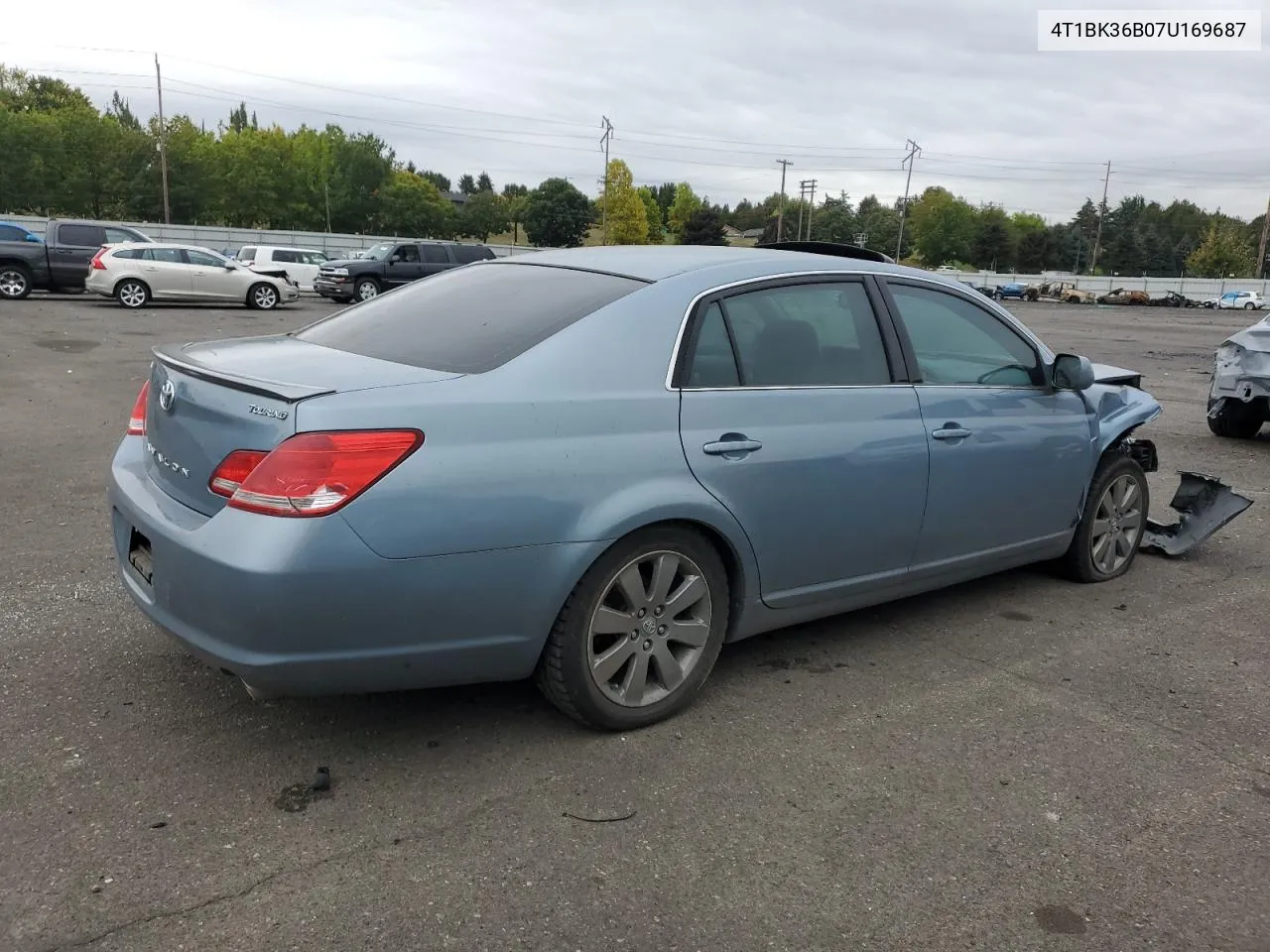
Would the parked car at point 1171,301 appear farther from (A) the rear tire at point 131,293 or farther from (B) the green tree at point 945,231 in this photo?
(A) the rear tire at point 131,293

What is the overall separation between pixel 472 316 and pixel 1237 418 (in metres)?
9.03

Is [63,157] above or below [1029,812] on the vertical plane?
above

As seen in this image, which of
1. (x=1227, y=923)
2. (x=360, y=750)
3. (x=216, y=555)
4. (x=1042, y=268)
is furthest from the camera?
(x=1042, y=268)

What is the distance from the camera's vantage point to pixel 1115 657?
4184mm

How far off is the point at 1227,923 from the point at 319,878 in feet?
7.36

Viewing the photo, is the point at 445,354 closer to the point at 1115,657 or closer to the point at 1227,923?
the point at 1227,923

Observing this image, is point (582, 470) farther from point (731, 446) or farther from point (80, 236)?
point (80, 236)

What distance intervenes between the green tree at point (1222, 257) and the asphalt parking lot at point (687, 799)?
4333 inches

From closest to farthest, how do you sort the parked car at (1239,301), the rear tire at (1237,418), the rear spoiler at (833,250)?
the rear spoiler at (833,250) < the rear tire at (1237,418) < the parked car at (1239,301)

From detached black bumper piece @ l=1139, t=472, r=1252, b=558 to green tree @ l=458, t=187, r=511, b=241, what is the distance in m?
96.6

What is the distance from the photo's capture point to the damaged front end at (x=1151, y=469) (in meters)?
4.99

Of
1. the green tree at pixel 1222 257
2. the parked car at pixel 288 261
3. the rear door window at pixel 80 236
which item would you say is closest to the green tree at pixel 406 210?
the parked car at pixel 288 261

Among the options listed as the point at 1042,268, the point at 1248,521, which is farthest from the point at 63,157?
the point at 1042,268

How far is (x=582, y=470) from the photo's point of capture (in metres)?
3.04
